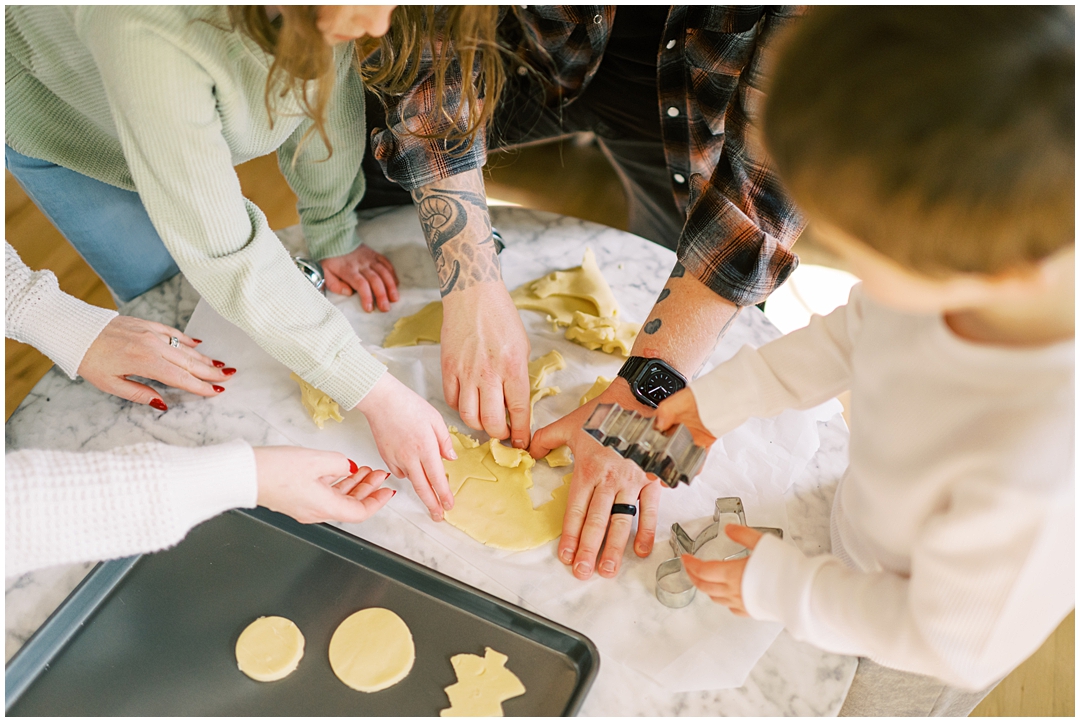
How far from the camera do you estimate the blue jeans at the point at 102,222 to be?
1.11 metres

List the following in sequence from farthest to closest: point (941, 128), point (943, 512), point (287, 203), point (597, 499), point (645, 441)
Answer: point (287, 203), point (597, 499), point (645, 441), point (943, 512), point (941, 128)

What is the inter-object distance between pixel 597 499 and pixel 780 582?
0.96ft

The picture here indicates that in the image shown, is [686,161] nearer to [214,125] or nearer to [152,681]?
[214,125]

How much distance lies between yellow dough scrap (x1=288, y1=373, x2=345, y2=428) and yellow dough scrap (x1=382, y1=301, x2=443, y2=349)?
0.47 ft

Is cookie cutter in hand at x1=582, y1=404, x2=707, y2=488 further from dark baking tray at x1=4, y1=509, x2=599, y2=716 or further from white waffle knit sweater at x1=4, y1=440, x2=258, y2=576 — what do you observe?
white waffle knit sweater at x1=4, y1=440, x2=258, y2=576

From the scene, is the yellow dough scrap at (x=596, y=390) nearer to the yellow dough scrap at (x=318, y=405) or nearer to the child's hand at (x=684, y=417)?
the child's hand at (x=684, y=417)

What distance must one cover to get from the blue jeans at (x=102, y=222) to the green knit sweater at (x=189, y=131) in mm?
43

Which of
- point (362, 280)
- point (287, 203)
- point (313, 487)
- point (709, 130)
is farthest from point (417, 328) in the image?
point (287, 203)

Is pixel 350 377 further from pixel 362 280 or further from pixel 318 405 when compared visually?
pixel 362 280

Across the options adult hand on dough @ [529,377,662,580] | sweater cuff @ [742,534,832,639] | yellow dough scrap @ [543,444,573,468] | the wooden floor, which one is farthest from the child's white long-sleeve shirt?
the wooden floor

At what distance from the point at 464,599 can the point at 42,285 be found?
0.71 metres

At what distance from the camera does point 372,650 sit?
827 millimetres

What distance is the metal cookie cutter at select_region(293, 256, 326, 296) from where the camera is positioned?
1164 mm

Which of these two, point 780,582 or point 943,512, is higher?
point 943,512
